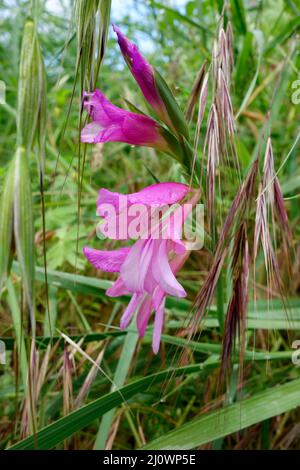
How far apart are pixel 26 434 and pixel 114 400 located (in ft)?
0.37

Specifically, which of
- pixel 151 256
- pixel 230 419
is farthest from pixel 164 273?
pixel 230 419

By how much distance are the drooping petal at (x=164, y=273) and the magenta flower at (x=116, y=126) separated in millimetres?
115

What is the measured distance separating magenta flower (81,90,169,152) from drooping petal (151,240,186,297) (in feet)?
0.38

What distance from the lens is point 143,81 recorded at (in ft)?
2.08

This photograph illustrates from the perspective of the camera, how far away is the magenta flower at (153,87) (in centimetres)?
62

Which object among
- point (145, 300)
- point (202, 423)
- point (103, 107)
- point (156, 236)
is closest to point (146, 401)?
point (202, 423)

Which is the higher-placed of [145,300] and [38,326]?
[145,300]

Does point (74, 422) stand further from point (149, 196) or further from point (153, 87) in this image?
point (153, 87)

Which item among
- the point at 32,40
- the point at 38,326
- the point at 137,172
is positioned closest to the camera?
the point at 32,40

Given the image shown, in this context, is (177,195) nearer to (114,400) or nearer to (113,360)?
(114,400)

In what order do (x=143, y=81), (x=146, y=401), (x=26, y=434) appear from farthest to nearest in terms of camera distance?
1. (x=146, y=401)
2. (x=26, y=434)
3. (x=143, y=81)

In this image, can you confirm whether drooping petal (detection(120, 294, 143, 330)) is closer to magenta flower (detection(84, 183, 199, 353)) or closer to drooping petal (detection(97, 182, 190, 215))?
magenta flower (detection(84, 183, 199, 353))

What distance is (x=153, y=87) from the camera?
2.10 feet

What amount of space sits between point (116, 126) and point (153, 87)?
0.06 metres
